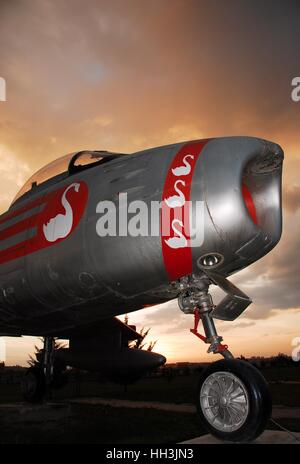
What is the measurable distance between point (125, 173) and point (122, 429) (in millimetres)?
4142

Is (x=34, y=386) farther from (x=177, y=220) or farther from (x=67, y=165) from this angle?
(x=177, y=220)

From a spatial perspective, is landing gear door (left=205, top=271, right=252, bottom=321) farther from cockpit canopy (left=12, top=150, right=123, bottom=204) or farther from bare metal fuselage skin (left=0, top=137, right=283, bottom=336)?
cockpit canopy (left=12, top=150, right=123, bottom=204)

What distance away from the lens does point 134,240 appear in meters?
4.23

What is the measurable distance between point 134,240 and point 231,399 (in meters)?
1.81

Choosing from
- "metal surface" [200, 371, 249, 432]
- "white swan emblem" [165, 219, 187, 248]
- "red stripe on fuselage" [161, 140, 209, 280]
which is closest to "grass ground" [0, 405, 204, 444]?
"metal surface" [200, 371, 249, 432]

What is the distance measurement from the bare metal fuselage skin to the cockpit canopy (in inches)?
10.5

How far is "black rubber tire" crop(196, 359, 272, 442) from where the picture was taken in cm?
337

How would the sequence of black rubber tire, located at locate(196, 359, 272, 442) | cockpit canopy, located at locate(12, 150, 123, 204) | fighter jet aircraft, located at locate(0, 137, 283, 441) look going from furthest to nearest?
cockpit canopy, located at locate(12, 150, 123, 204), fighter jet aircraft, located at locate(0, 137, 283, 441), black rubber tire, located at locate(196, 359, 272, 442)

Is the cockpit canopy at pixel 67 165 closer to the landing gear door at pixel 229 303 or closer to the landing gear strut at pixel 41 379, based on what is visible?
the landing gear door at pixel 229 303

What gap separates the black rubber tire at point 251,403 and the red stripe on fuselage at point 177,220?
3.41ft


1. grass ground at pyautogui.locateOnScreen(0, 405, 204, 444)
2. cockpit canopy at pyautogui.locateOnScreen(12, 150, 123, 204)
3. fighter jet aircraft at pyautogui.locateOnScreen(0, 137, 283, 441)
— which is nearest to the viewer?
fighter jet aircraft at pyautogui.locateOnScreen(0, 137, 283, 441)

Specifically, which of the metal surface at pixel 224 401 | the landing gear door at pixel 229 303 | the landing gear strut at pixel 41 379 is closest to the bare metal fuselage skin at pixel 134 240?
the landing gear door at pixel 229 303

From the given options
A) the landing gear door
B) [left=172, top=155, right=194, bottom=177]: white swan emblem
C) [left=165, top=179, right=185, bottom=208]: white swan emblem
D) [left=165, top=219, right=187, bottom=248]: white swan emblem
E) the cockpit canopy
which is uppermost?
the cockpit canopy

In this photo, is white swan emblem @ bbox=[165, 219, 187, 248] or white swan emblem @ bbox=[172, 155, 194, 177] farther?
white swan emblem @ bbox=[172, 155, 194, 177]
